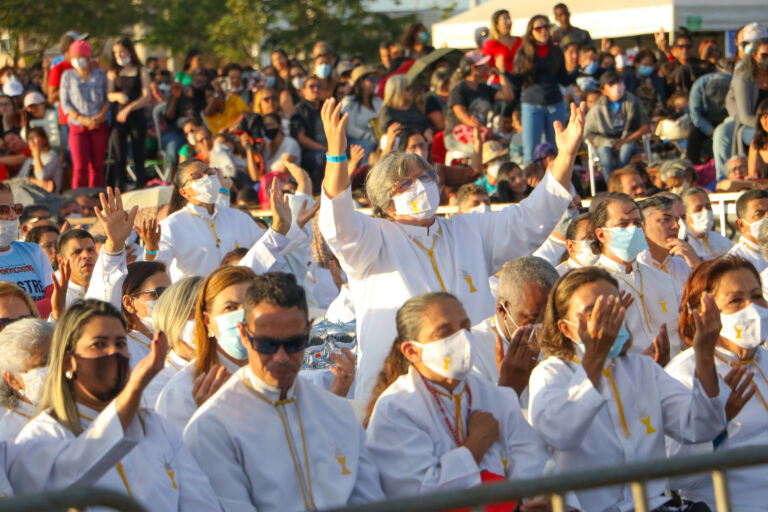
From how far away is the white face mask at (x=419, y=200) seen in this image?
248 inches

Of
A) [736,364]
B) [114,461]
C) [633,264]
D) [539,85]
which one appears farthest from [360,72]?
[114,461]

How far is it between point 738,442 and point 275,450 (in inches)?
86.6

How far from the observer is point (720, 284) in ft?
19.0

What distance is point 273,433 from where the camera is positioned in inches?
188

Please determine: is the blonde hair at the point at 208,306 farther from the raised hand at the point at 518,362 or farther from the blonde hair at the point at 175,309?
the raised hand at the point at 518,362

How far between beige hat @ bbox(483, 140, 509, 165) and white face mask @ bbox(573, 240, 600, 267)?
5565mm

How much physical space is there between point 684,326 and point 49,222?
19.4ft

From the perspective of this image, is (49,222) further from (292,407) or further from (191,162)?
(292,407)

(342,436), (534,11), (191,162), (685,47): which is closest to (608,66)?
(685,47)

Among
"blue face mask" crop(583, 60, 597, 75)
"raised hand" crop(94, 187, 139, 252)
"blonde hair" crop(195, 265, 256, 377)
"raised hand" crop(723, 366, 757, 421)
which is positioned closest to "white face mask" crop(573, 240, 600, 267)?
"raised hand" crop(723, 366, 757, 421)

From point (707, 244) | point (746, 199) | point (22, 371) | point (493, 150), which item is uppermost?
point (22, 371)

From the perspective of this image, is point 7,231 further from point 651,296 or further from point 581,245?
point 651,296

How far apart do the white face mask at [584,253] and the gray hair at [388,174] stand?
6.14 ft

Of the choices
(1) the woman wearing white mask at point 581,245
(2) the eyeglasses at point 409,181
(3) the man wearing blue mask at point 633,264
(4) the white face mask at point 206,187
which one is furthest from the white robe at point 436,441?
(4) the white face mask at point 206,187
